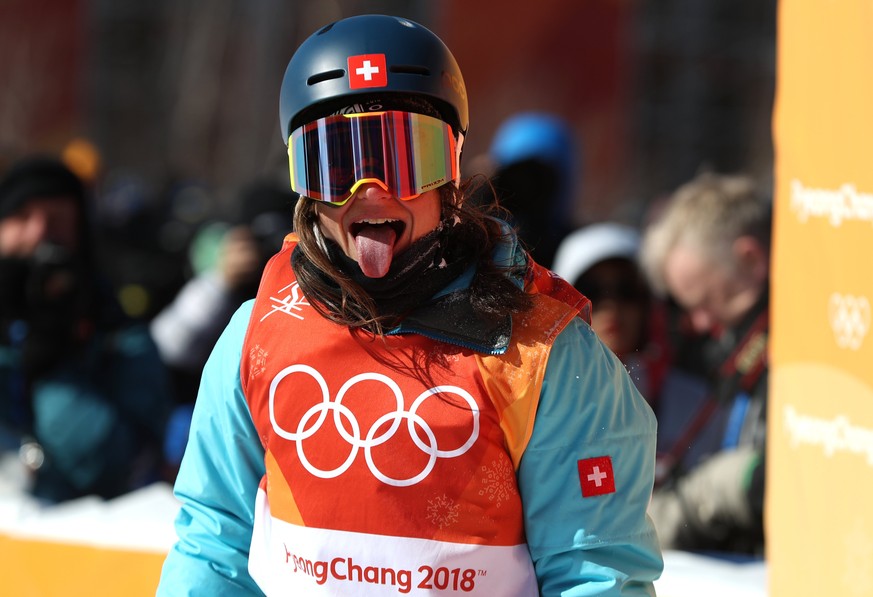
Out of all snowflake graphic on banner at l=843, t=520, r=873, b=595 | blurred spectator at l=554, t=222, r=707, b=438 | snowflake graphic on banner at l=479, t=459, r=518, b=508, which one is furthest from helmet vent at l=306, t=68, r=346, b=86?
blurred spectator at l=554, t=222, r=707, b=438

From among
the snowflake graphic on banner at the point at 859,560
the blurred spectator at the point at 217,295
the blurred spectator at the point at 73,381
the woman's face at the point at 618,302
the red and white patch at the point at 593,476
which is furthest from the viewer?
the blurred spectator at the point at 217,295

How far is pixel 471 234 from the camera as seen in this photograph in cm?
217

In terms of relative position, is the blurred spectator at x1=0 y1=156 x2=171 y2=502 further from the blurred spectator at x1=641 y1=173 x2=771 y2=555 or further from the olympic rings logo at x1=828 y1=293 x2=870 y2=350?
the olympic rings logo at x1=828 y1=293 x2=870 y2=350

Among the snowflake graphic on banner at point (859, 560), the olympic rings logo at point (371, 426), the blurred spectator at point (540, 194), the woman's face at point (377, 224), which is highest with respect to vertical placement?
the woman's face at point (377, 224)

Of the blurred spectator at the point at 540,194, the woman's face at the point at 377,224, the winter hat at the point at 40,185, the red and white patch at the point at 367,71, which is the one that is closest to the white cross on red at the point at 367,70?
the red and white patch at the point at 367,71

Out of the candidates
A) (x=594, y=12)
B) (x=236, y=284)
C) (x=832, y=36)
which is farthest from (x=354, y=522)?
(x=594, y=12)

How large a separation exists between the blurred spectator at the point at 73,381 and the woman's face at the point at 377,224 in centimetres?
261

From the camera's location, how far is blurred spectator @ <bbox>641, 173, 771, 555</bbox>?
3.84 metres

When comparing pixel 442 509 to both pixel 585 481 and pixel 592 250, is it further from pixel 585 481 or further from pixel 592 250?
pixel 592 250

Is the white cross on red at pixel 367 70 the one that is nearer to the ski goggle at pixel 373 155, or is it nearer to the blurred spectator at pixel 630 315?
the ski goggle at pixel 373 155

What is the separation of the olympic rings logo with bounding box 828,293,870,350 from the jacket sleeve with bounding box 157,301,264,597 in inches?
51.9

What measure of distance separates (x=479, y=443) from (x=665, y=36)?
2056cm

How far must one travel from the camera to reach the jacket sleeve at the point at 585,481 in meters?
1.97

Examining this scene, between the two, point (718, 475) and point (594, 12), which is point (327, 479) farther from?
point (594, 12)
